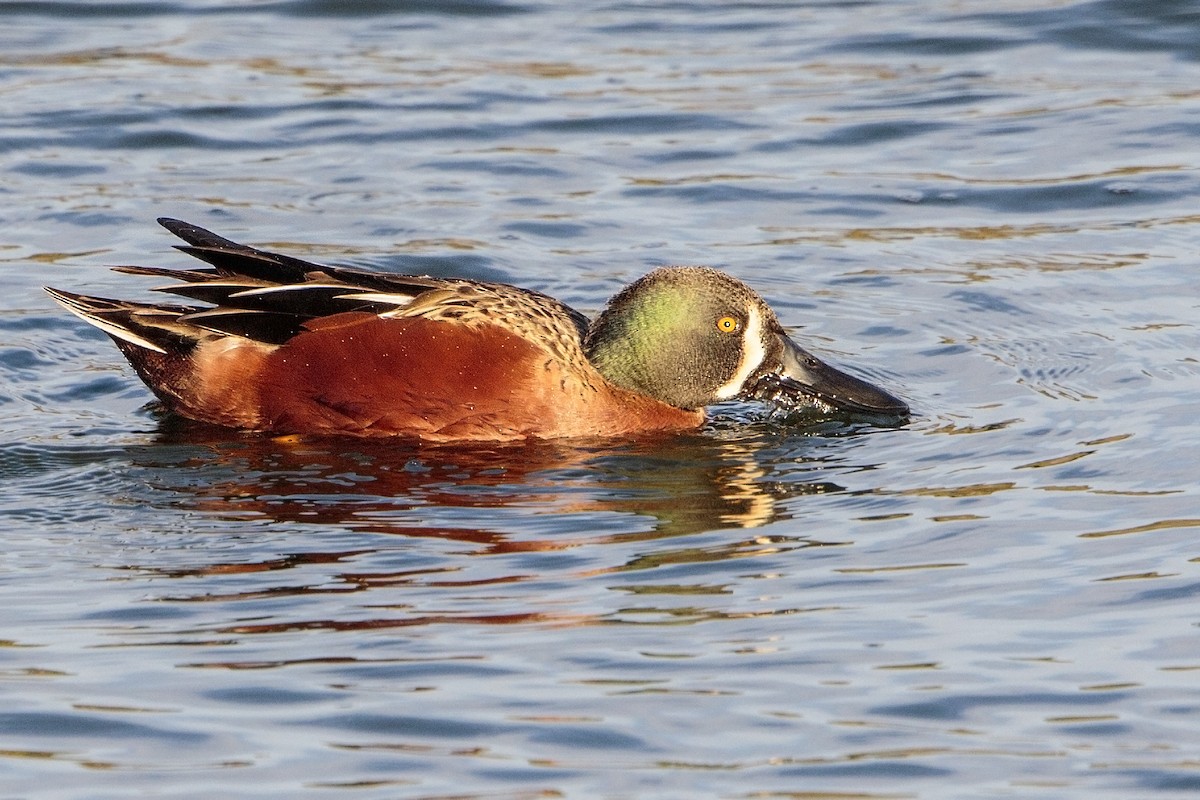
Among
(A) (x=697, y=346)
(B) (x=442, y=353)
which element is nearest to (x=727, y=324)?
(A) (x=697, y=346)

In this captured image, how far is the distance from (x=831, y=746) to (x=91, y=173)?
27.1 feet

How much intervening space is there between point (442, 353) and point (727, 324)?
48.9 inches

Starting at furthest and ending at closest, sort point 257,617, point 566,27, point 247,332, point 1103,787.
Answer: point 566,27, point 247,332, point 257,617, point 1103,787

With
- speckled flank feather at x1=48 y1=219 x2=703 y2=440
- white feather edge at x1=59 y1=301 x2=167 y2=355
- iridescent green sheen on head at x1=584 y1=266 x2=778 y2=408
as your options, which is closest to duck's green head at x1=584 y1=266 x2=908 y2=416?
iridescent green sheen on head at x1=584 y1=266 x2=778 y2=408

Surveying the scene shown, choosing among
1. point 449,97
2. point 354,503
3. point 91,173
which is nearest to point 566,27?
point 449,97

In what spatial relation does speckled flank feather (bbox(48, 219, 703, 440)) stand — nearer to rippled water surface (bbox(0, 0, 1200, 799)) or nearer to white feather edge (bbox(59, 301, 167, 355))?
white feather edge (bbox(59, 301, 167, 355))

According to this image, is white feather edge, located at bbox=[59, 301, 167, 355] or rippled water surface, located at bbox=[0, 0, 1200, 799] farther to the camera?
white feather edge, located at bbox=[59, 301, 167, 355]

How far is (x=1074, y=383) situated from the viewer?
881 centimetres

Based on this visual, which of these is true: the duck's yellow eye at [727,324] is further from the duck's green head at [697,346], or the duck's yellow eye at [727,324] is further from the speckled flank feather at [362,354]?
the speckled flank feather at [362,354]

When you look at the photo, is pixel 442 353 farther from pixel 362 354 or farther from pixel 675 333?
pixel 675 333

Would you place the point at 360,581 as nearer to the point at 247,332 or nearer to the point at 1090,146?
the point at 247,332

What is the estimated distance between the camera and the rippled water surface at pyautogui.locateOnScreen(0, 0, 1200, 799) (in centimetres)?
530

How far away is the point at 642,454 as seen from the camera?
8039 millimetres

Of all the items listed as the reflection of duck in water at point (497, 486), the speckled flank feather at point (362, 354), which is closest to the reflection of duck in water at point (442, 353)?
Answer: the speckled flank feather at point (362, 354)
